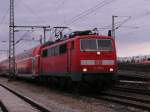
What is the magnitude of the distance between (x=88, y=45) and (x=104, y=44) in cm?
93

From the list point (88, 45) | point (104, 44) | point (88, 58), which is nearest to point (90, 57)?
point (88, 58)

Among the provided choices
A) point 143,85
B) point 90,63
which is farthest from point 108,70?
point 143,85

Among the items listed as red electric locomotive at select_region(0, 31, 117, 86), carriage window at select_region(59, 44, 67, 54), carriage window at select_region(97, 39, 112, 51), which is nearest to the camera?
red electric locomotive at select_region(0, 31, 117, 86)

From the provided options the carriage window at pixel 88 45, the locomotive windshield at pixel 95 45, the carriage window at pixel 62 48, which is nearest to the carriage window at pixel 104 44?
the locomotive windshield at pixel 95 45

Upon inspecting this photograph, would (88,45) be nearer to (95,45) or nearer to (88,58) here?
(95,45)

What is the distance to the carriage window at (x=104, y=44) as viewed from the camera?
26719mm

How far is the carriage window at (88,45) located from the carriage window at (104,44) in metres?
0.29

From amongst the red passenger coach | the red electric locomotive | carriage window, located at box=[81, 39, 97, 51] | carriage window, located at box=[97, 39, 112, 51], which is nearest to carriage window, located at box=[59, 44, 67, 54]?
the red electric locomotive

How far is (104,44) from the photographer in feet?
88.1

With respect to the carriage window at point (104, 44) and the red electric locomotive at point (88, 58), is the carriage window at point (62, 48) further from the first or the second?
the carriage window at point (104, 44)

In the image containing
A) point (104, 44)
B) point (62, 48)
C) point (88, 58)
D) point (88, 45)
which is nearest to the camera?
point (88, 58)

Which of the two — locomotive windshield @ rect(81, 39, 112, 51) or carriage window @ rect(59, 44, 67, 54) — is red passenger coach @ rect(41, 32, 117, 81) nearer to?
locomotive windshield @ rect(81, 39, 112, 51)

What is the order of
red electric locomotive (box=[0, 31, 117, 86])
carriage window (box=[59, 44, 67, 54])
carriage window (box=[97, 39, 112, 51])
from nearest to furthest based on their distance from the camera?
red electric locomotive (box=[0, 31, 117, 86]), carriage window (box=[97, 39, 112, 51]), carriage window (box=[59, 44, 67, 54])

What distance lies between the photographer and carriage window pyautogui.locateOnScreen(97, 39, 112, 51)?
2672 centimetres
